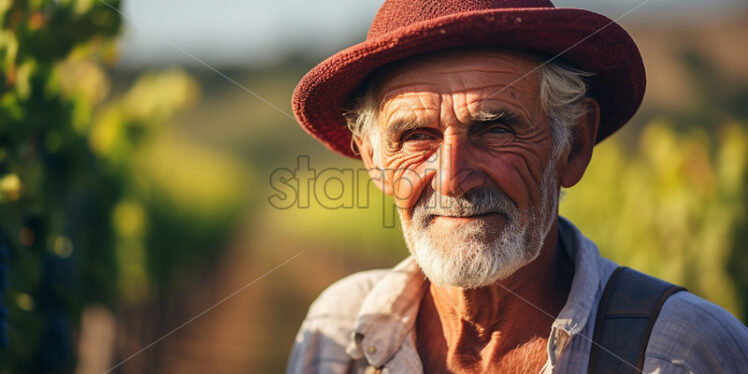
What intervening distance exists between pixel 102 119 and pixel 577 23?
5161mm

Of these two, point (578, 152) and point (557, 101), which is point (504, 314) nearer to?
point (578, 152)

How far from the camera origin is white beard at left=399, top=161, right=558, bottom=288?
221 centimetres

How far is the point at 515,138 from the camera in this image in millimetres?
2238

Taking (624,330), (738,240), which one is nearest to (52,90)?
(624,330)

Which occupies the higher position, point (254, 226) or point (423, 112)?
point (423, 112)

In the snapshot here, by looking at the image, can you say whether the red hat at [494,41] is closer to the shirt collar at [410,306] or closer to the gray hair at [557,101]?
the gray hair at [557,101]

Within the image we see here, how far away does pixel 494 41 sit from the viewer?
2154mm

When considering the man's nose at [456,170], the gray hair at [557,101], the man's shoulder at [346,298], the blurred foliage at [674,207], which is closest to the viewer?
the man's nose at [456,170]

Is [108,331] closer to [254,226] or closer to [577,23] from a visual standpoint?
[577,23]

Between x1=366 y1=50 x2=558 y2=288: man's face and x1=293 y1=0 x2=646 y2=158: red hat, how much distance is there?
95mm

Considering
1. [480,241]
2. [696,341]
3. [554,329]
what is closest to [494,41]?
[480,241]

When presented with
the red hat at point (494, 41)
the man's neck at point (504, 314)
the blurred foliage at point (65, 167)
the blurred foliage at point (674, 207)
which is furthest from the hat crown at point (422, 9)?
the blurred foliage at point (674, 207)

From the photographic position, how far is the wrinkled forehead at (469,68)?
7.22ft

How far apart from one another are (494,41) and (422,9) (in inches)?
9.9
